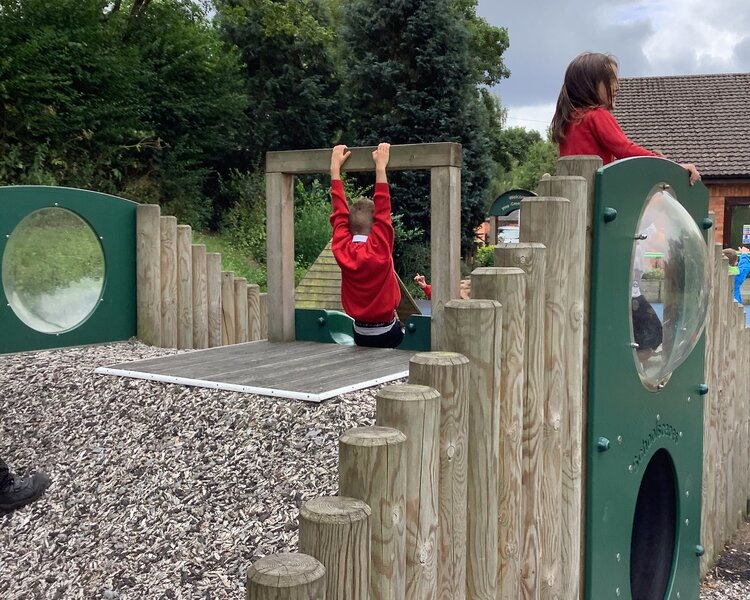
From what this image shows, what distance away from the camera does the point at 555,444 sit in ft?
8.92

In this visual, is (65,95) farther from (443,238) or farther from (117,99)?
(443,238)

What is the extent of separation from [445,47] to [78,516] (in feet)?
60.6

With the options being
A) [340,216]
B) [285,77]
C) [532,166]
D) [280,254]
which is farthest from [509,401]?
[532,166]

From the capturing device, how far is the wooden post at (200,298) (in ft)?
22.1

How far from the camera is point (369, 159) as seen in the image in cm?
493

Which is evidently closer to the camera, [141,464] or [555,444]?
[555,444]

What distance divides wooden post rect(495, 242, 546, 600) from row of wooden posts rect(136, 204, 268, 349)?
4.42 meters

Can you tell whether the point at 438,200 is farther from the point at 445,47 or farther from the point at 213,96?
the point at 445,47

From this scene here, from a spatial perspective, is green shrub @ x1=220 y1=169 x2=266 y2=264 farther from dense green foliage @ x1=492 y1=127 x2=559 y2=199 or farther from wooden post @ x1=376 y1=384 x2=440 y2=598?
dense green foliage @ x1=492 y1=127 x2=559 y2=199

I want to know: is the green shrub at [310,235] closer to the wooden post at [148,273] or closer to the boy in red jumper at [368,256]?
the wooden post at [148,273]

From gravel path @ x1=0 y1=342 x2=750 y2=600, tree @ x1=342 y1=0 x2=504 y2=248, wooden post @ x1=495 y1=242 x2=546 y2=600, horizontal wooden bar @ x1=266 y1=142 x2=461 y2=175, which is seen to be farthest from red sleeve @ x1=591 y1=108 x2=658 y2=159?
tree @ x1=342 y1=0 x2=504 y2=248

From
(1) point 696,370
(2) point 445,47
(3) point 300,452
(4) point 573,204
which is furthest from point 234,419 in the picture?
(2) point 445,47

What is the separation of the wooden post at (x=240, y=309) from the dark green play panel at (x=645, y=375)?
151 inches

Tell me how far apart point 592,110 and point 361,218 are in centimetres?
177
